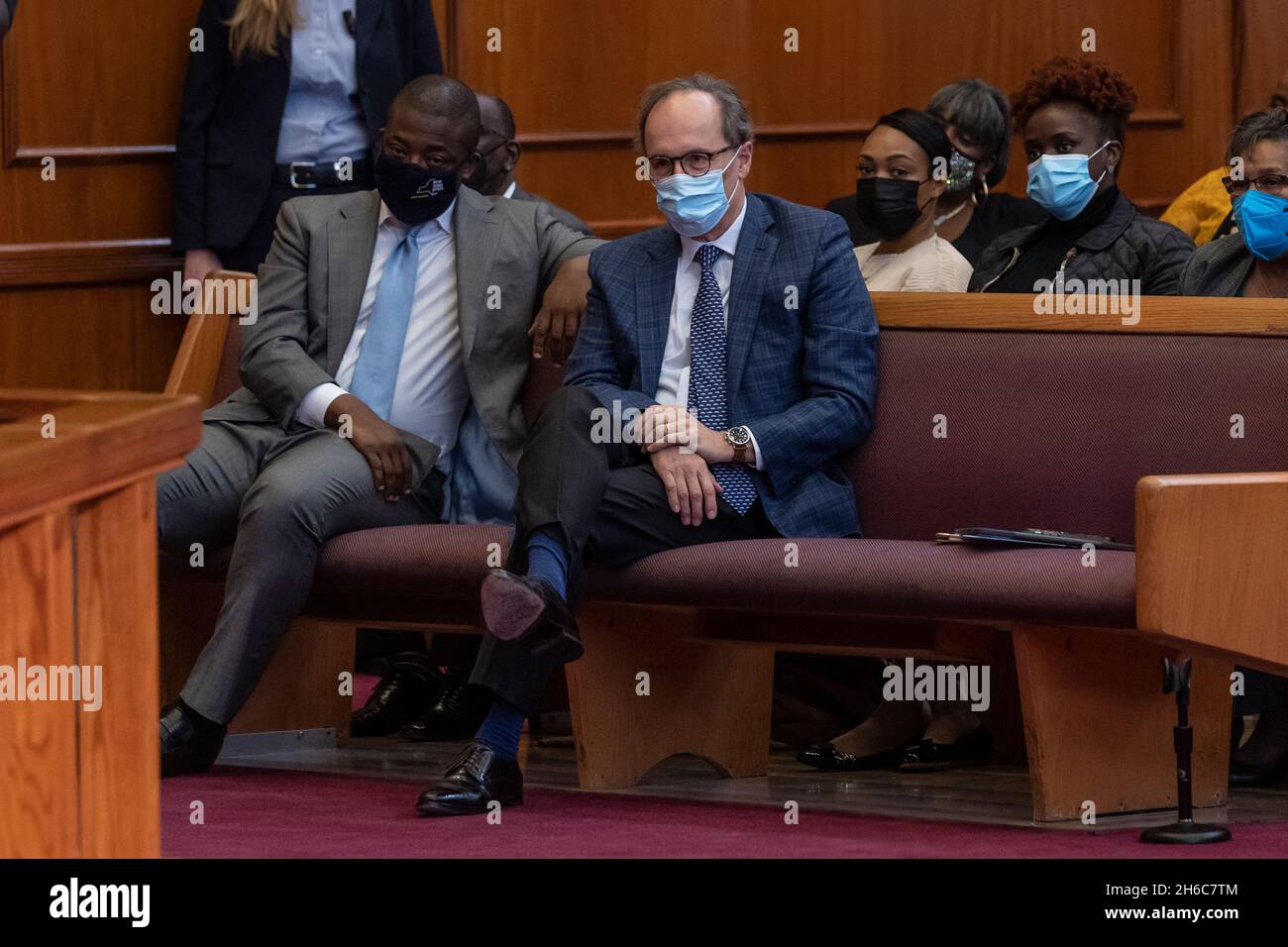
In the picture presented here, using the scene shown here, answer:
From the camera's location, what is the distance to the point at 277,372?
406cm

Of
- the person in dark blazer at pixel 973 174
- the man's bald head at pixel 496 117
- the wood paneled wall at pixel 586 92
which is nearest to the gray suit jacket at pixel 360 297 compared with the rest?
the man's bald head at pixel 496 117

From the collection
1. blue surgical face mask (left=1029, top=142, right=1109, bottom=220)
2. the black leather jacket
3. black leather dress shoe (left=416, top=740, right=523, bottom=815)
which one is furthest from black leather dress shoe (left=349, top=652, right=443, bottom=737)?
blue surgical face mask (left=1029, top=142, right=1109, bottom=220)

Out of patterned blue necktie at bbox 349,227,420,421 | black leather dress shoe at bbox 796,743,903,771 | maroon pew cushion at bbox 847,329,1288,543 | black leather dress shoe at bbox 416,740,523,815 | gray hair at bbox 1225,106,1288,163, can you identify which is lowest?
black leather dress shoe at bbox 796,743,903,771

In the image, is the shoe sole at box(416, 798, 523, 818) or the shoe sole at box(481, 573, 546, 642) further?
the shoe sole at box(416, 798, 523, 818)

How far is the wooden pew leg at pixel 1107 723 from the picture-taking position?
3.26 metres

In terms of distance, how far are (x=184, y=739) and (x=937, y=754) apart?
4.13 feet

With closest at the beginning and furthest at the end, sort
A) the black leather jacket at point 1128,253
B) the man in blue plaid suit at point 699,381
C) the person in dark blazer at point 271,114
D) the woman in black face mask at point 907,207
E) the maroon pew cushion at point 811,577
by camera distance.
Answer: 1. the maroon pew cushion at point 811,577
2. the man in blue plaid suit at point 699,381
3. the black leather jacket at point 1128,253
4. the woman in black face mask at point 907,207
5. the person in dark blazer at point 271,114

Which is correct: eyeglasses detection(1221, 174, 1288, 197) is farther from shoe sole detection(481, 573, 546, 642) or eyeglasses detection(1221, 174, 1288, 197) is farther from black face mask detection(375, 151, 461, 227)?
shoe sole detection(481, 573, 546, 642)

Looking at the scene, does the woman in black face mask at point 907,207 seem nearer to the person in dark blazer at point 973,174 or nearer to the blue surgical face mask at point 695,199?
the person in dark blazer at point 973,174

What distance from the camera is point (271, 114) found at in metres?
4.99

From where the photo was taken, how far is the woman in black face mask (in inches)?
176

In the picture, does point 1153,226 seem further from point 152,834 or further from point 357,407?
point 152,834

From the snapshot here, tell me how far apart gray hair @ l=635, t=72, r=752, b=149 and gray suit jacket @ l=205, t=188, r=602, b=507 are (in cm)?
35

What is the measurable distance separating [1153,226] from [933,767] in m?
1.15
